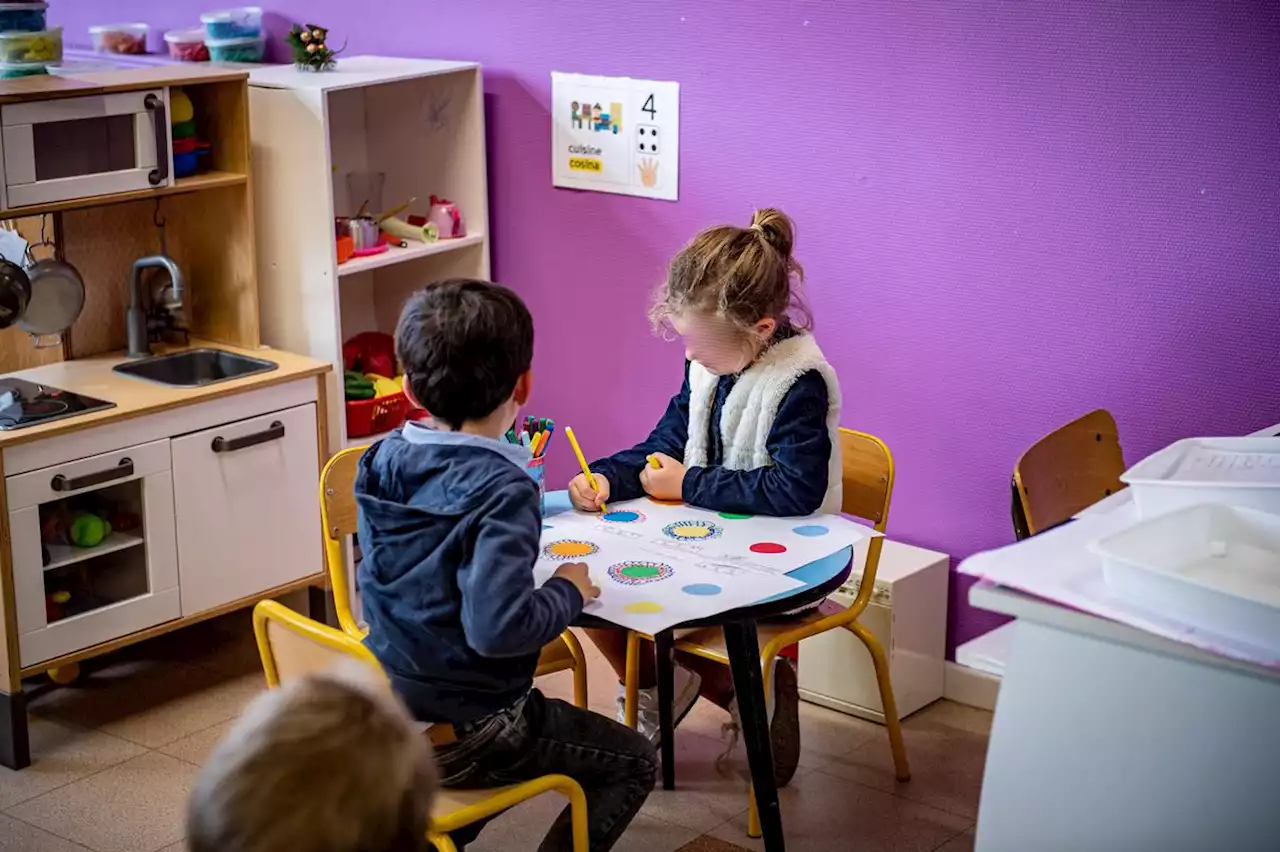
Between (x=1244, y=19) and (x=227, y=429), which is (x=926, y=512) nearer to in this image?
(x=1244, y=19)

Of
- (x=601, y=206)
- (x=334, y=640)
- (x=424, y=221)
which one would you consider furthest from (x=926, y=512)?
(x=334, y=640)

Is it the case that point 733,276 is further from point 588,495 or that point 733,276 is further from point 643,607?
point 643,607

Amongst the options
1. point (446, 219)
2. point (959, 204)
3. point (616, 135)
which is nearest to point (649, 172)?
point (616, 135)

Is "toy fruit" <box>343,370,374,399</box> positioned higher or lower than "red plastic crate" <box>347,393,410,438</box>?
higher

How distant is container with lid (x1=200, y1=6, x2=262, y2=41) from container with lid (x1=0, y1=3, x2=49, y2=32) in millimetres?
695

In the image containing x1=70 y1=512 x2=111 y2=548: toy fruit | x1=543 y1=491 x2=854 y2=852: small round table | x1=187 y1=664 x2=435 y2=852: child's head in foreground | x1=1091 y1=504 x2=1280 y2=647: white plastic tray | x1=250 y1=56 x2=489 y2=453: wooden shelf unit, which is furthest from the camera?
x1=250 y1=56 x2=489 y2=453: wooden shelf unit

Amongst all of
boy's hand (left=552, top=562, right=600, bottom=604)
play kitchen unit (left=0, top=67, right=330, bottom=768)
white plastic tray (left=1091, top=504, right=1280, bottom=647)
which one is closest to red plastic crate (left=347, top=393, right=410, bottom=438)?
play kitchen unit (left=0, top=67, right=330, bottom=768)

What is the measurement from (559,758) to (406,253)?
1890mm

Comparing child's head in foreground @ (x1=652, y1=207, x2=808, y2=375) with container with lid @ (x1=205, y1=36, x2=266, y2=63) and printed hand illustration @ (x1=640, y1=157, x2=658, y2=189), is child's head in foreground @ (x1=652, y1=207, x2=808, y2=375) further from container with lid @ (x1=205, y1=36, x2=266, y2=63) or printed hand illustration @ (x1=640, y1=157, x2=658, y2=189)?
container with lid @ (x1=205, y1=36, x2=266, y2=63)

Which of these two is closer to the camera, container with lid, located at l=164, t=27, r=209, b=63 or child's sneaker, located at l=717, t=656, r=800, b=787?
child's sneaker, located at l=717, t=656, r=800, b=787

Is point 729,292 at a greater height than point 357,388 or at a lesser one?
greater

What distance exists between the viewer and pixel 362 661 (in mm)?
1917

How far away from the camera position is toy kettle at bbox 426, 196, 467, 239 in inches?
152

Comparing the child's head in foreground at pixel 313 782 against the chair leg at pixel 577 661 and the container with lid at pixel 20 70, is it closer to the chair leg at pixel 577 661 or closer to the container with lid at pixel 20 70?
the chair leg at pixel 577 661
